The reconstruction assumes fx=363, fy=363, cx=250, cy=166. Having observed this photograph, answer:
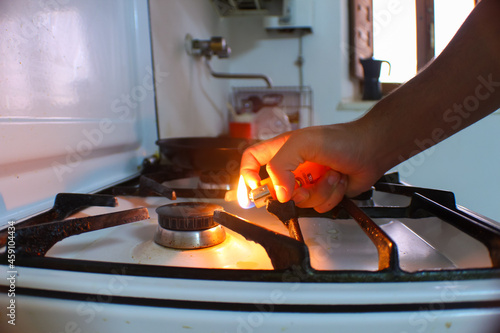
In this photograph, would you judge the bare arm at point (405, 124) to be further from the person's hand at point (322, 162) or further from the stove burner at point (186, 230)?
the stove burner at point (186, 230)

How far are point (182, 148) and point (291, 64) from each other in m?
1.55

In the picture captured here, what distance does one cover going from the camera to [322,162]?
505 millimetres

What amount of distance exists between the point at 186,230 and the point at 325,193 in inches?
9.0

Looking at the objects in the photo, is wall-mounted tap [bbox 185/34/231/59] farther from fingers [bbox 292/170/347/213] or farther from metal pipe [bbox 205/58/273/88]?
fingers [bbox 292/170/347/213]

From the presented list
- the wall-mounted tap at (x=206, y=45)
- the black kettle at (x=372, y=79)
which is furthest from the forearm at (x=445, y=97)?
the black kettle at (x=372, y=79)

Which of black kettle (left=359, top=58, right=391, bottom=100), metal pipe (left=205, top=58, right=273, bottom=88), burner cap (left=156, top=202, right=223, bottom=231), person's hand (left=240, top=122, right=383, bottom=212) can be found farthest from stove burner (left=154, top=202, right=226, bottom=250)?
black kettle (left=359, top=58, right=391, bottom=100)

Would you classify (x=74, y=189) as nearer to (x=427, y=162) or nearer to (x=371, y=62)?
(x=427, y=162)

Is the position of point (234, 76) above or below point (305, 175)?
above

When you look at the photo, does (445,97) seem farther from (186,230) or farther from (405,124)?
(186,230)

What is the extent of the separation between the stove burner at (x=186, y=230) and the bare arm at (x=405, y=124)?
11 centimetres

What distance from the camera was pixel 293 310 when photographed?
10.6 inches

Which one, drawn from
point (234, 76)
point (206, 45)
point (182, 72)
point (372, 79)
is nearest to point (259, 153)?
point (182, 72)

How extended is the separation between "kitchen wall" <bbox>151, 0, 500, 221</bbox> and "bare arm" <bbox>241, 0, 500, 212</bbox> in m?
0.56

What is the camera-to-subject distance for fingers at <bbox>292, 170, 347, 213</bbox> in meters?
0.54
